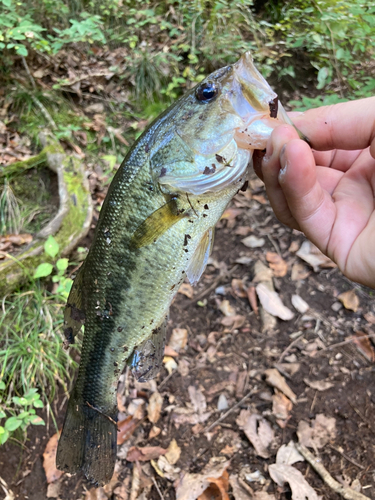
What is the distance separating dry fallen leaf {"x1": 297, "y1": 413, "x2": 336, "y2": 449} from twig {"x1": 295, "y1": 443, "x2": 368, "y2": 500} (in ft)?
0.19

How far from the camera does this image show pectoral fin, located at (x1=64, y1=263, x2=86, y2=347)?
183 cm

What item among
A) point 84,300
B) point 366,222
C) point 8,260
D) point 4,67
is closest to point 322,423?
point 366,222

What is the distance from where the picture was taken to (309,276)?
141 inches

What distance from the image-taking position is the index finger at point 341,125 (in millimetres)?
1605

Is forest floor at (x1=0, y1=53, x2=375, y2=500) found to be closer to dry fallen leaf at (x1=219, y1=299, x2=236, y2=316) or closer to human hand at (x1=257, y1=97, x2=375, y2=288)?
dry fallen leaf at (x1=219, y1=299, x2=236, y2=316)

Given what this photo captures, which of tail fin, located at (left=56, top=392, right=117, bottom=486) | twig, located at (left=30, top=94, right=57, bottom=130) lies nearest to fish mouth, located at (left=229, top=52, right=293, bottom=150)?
tail fin, located at (left=56, top=392, right=117, bottom=486)

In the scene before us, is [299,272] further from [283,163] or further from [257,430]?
[283,163]

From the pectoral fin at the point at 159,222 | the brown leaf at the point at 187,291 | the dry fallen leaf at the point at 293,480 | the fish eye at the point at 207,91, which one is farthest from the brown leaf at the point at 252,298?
the fish eye at the point at 207,91

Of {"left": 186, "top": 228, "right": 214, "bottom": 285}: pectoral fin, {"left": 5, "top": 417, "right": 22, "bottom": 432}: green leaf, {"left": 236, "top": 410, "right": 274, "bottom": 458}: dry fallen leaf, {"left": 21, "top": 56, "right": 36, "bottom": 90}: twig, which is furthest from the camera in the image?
{"left": 21, "top": 56, "right": 36, "bottom": 90}: twig

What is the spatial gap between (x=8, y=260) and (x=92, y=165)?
6.19 ft

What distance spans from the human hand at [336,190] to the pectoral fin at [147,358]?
98 centimetres

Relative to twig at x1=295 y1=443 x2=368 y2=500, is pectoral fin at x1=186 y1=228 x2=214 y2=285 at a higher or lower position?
higher

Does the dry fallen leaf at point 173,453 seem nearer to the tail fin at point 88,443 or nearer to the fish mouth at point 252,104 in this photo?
the tail fin at point 88,443

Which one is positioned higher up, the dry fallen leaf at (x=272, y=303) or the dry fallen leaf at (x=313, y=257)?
the dry fallen leaf at (x=313, y=257)
